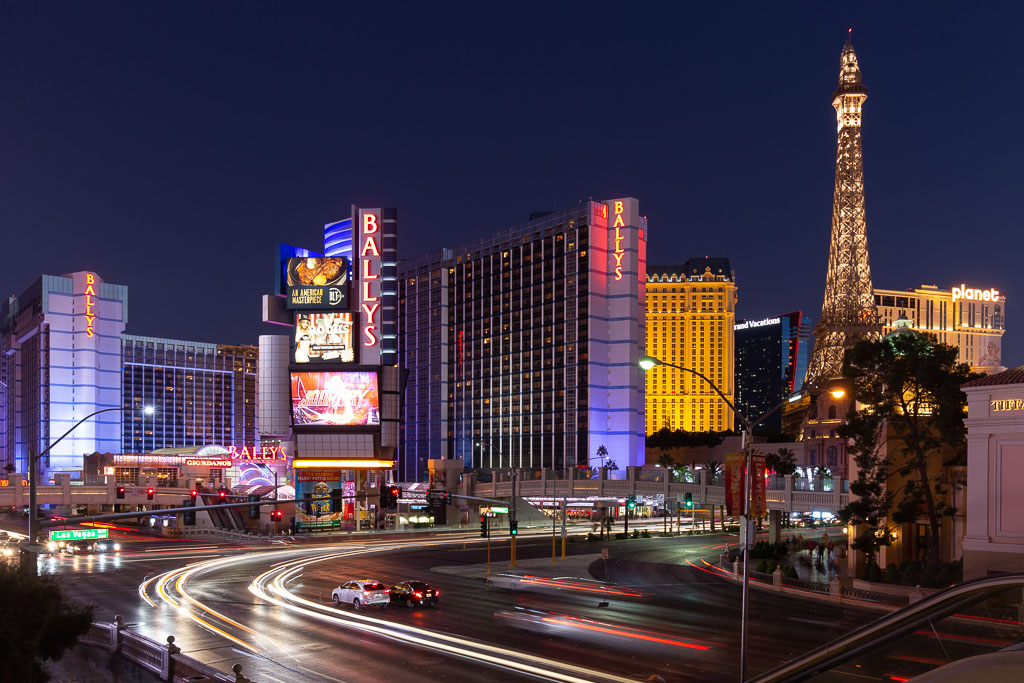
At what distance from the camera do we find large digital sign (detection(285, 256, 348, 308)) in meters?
116

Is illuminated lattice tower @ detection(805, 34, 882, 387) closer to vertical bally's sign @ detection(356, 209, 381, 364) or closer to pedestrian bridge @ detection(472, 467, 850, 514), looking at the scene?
pedestrian bridge @ detection(472, 467, 850, 514)

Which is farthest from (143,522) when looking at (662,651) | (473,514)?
(662,651)

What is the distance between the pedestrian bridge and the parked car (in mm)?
24802

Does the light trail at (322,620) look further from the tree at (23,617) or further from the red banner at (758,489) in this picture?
the tree at (23,617)

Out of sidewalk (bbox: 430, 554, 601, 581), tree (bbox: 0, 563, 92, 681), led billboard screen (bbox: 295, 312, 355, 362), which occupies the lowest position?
sidewalk (bbox: 430, 554, 601, 581)

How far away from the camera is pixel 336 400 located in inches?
4555

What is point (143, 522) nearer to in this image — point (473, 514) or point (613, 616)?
point (473, 514)

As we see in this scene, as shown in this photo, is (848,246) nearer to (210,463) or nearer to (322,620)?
(210,463)

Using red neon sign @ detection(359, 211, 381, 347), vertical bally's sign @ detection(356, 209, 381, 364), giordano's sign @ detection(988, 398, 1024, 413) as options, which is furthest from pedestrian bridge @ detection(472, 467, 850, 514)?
red neon sign @ detection(359, 211, 381, 347)

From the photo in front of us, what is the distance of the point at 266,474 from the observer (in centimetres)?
10419

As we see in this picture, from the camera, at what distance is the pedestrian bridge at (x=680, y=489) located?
55438 millimetres

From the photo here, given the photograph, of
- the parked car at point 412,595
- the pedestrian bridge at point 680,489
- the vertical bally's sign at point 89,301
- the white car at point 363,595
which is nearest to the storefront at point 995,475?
the pedestrian bridge at point 680,489

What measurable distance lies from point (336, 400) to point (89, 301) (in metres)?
74.3

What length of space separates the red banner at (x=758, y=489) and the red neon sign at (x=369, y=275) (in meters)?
96.8
